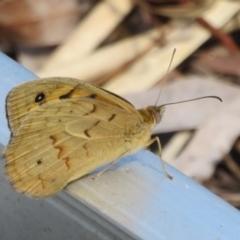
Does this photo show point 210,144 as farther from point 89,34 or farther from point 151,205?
point 151,205

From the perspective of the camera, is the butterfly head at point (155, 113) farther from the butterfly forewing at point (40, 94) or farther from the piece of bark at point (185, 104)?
the piece of bark at point (185, 104)

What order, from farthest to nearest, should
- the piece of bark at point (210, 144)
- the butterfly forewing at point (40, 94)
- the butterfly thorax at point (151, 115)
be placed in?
the piece of bark at point (210, 144) → the butterfly thorax at point (151, 115) → the butterfly forewing at point (40, 94)

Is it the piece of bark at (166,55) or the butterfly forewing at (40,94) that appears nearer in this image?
the butterfly forewing at (40,94)

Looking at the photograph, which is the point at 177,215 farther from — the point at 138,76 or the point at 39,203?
the point at 138,76

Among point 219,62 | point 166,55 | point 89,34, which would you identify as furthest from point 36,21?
point 219,62

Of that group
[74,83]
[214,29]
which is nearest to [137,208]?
[74,83]

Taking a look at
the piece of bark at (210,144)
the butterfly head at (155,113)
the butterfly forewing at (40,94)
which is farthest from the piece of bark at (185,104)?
the butterfly forewing at (40,94)
